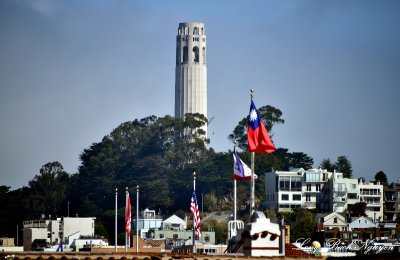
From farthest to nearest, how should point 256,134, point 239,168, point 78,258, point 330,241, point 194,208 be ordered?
point 330,241 < point 194,208 < point 239,168 < point 256,134 < point 78,258

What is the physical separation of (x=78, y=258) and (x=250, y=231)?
25.2 feet

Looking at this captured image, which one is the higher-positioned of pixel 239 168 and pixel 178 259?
pixel 239 168

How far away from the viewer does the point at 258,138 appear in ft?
192

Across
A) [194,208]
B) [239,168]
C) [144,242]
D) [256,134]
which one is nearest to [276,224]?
[256,134]

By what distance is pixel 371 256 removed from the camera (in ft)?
118

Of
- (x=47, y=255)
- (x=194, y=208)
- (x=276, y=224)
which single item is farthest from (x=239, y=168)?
(x=47, y=255)

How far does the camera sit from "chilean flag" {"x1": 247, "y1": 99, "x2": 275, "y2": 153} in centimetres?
5800

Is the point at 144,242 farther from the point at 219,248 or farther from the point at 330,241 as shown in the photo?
the point at 219,248

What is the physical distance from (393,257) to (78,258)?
7702 millimetres

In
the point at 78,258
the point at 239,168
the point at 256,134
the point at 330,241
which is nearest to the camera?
the point at 78,258

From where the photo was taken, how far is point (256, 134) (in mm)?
58625

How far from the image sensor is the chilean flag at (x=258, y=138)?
58.0 meters

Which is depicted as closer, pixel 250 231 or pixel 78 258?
pixel 78 258

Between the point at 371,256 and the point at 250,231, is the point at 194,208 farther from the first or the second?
the point at 371,256
